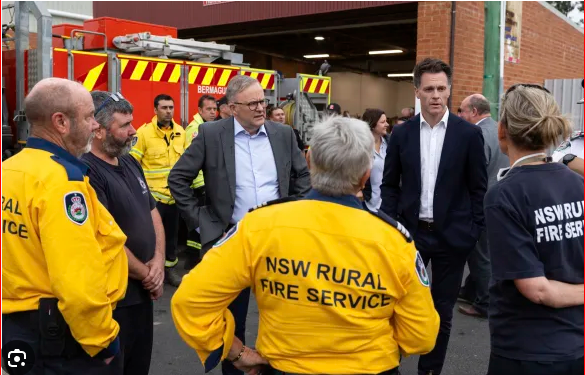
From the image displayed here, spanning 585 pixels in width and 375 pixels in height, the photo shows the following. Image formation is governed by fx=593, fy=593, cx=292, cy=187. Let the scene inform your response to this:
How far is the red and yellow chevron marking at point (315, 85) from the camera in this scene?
391 inches

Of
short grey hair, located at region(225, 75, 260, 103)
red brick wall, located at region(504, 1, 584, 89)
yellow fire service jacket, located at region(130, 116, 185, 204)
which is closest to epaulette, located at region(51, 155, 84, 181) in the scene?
short grey hair, located at region(225, 75, 260, 103)

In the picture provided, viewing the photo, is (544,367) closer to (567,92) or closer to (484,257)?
(484,257)

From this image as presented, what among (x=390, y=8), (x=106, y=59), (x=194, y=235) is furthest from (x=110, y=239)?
(x=390, y=8)

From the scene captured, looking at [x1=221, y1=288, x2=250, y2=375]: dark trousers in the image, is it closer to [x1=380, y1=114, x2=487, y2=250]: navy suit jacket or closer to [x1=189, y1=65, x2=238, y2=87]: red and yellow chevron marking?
[x1=380, y1=114, x2=487, y2=250]: navy suit jacket

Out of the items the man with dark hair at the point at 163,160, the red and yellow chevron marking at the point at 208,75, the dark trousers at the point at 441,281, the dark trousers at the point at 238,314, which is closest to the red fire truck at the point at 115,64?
the red and yellow chevron marking at the point at 208,75

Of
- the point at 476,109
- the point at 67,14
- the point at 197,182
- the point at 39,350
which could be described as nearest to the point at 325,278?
the point at 39,350

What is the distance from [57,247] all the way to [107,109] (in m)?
1.04

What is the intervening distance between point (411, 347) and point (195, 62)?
7.08 metres

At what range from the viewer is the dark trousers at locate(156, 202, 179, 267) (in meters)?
6.63

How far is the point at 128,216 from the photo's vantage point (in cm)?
285

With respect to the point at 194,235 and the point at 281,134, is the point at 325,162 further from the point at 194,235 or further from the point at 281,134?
the point at 194,235

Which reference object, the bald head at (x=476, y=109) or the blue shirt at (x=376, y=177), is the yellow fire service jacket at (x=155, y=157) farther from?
the bald head at (x=476, y=109)

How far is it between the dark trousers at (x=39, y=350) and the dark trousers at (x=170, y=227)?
4278 millimetres

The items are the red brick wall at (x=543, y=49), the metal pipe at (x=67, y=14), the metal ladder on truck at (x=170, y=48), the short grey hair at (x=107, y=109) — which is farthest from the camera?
the metal pipe at (x=67, y=14)
